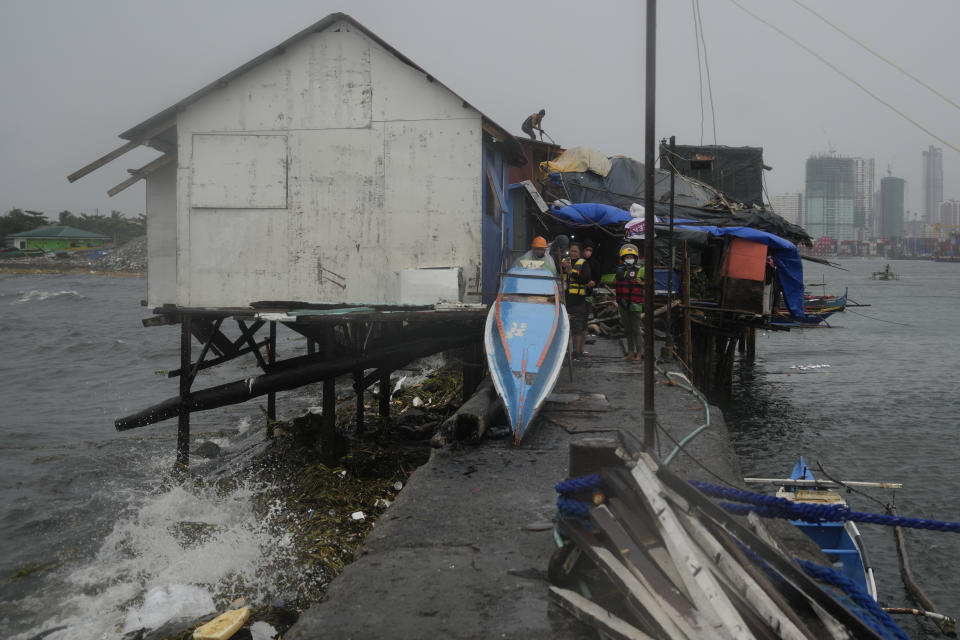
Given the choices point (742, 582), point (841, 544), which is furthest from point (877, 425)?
point (742, 582)

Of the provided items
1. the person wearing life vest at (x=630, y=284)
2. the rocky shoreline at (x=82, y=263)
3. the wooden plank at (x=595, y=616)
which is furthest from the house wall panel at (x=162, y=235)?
the rocky shoreline at (x=82, y=263)

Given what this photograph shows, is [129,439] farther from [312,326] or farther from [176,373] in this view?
[312,326]

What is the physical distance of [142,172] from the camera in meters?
13.3

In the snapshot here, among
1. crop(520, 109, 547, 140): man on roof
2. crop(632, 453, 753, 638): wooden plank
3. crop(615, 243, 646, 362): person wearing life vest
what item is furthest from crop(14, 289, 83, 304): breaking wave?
crop(632, 453, 753, 638): wooden plank

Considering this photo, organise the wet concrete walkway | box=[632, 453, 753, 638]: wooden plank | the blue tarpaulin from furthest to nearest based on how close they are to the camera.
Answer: the blue tarpaulin
the wet concrete walkway
box=[632, 453, 753, 638]: wooden plank

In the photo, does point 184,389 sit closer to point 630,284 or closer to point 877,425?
point 630,284

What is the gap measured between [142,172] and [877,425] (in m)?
19.5

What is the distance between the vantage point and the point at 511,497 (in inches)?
272

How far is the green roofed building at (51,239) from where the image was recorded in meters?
98.2

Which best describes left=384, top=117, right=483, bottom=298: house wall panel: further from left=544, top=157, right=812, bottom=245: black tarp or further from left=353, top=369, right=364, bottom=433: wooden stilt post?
left=544, top=157, right=812, bottom=245: black tarp

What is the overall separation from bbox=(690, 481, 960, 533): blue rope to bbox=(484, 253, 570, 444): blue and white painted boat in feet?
12.9

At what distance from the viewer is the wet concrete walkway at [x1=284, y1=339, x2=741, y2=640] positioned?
4.60m

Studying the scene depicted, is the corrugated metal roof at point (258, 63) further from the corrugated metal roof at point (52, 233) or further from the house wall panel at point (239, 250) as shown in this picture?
the corrugated metal roof at point (52, 233)

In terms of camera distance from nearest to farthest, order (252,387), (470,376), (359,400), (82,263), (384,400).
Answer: (252,387) → (470,376) → (359,400) → (384,400) → (82,263)
